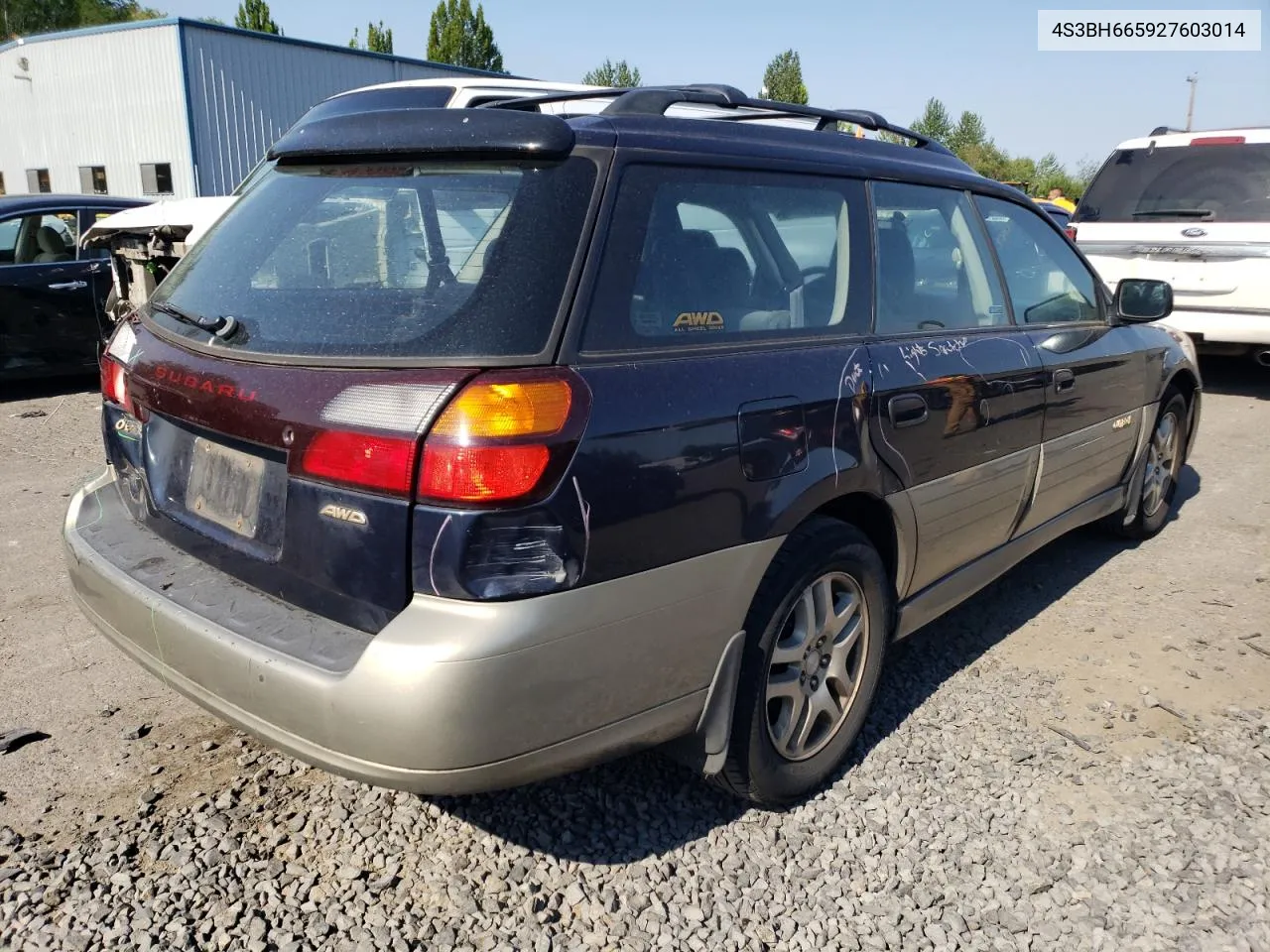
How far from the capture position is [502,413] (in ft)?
6.41

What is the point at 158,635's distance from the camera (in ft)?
7.72

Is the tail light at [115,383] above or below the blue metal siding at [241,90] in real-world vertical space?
below

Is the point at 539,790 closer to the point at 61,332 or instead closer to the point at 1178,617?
the point at 1178,617

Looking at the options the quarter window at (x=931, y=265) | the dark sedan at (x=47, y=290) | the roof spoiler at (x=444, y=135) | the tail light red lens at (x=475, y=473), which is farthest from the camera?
the dark sedan at (x=47, y=290)

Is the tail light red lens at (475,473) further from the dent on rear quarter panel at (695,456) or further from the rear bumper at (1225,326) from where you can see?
the rear bumper at (1225,326)

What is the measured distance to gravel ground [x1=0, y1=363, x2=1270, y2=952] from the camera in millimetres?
2312

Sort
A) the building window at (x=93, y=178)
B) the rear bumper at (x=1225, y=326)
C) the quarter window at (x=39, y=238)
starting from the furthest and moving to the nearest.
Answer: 1. the building window at (x=93, y=178)
2. the rear bumper at (x=1225, y=326)
3. the quarter window at (x=39, y=238)

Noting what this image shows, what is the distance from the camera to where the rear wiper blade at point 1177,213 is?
807 cm

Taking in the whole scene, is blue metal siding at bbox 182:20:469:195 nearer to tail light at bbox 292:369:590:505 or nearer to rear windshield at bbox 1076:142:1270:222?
rear windshield at bbox 1076:142:1270:222

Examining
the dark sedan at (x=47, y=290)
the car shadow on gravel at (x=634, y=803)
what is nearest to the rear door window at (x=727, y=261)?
the car shadow on gravel at (x=634, y=803)

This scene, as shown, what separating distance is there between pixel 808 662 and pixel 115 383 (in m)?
2.05

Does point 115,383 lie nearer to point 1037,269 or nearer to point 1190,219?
point 1037,269

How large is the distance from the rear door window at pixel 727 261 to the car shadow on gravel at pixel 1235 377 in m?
7.72

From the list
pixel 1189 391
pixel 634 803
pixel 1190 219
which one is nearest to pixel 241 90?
pixel 1190 219
